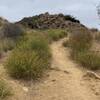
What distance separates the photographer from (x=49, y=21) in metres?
44.7

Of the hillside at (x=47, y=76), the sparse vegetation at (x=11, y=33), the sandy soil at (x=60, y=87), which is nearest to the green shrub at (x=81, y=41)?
the hillside at (x=47, y=76)

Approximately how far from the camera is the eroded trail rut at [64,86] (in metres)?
11.1

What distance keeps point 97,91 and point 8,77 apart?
2829 mm

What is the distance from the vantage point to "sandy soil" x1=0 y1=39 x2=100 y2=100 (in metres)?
11.0

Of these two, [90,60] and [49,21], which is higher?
[49,21]

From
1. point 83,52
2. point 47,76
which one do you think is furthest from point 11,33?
point 47,76

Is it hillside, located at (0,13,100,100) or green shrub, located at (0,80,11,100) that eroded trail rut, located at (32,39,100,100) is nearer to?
hillside, located at (0,13,100,100)

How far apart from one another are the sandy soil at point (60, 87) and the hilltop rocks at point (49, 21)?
29.4m

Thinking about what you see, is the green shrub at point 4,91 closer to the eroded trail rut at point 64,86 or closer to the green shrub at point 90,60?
the eroded trail rut at point 64,86

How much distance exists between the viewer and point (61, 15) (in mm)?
46875

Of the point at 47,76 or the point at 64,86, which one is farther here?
the point at 47,76

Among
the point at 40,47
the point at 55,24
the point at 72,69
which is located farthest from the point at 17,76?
the point at 55,24

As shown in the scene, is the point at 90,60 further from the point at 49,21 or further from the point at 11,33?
the point at 49,21

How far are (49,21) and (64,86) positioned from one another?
33001 millimetres
